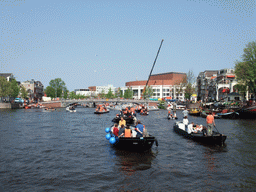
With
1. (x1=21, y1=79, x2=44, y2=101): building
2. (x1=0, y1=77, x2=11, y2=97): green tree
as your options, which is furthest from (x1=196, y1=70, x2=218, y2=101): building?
(x1=21, y1=79, x2=44, y2=101): building

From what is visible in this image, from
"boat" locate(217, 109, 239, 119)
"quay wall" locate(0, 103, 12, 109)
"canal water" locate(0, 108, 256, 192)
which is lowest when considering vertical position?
"canal water" locate(0, 108, 256, 192)

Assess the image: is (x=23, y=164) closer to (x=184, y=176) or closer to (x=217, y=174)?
(x=184, y=176)

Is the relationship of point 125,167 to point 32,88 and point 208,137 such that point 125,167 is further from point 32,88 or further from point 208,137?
point 32,88

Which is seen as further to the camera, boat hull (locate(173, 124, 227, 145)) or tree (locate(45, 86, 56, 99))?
tree (locate(45, 86, 56, 99))

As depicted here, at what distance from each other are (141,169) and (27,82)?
165 metres

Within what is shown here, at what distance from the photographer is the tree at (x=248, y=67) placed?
192ft

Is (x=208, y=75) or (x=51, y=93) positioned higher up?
(x=208, y=75)

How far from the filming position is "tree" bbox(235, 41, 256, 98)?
5853 cm

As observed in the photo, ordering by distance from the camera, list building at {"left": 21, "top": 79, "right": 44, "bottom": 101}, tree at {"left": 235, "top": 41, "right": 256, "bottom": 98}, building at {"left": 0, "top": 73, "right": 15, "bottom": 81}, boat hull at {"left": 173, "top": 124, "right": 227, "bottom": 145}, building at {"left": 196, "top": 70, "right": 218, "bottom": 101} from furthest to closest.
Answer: building at {"left": 21, "top": 79, "right": 44, "bottom": 101} → building at {"left": 196, "top": 70, "right": 218, "bottom": 101} → building at {"left": 0, "top": 73, "right": 15, "bottom": 81} → tree at {"left": 235, "top": 41, "right": 256, "bottom": 98} → boat hull at {"left": 173, "top": 124, "right": 227, "bottom": 145}

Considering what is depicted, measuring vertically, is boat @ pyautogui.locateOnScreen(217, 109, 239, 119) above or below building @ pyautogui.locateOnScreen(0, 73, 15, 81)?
below

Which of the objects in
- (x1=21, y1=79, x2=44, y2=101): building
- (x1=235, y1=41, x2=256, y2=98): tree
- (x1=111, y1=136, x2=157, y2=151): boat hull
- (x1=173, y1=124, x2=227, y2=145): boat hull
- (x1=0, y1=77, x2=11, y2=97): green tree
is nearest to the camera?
(x1=111, y1=136, x2=157, y2=151): boat hull

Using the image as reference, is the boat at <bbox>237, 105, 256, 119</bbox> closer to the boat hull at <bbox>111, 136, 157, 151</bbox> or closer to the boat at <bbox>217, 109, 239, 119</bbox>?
the boat at <bbox>217, 109, 239, 119</bbox>

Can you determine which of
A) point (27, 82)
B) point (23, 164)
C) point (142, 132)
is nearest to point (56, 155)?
point (23, 164)

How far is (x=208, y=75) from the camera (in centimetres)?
13888
